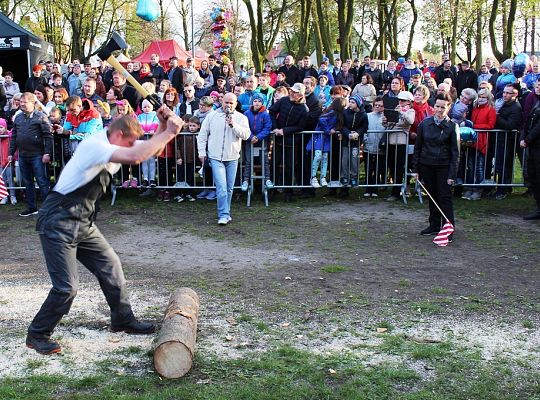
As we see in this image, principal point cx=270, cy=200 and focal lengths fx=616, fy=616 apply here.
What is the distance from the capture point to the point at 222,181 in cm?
945

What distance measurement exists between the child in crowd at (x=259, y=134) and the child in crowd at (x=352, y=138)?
1281 mm

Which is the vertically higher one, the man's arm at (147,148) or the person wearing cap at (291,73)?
the person wearing cap at (291,73)

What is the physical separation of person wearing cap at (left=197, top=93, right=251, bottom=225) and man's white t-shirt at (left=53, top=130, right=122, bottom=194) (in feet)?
15.4

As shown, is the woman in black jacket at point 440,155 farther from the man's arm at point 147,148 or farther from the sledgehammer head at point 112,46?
the man's arm at point 147,148

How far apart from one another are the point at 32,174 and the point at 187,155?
8.60 feet

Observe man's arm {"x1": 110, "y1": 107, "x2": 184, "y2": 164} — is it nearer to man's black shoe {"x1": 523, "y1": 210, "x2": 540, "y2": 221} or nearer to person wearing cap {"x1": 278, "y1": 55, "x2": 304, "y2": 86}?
man's black shoe {"x1": 523, "y1": 210, "x2": 540, "y2": 221}

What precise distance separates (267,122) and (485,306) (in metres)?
5.73

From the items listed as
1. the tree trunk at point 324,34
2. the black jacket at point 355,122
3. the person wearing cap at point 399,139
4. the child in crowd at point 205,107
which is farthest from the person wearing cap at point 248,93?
the tree trunk at point 324,34

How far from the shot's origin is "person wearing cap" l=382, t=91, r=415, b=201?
10.5m

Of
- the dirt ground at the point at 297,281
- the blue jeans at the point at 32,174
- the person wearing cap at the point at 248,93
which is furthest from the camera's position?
the person wearing cap at the point at 248,93

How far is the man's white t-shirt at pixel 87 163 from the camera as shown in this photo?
4512 millimetres

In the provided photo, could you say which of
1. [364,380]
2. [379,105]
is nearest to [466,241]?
[379,105]

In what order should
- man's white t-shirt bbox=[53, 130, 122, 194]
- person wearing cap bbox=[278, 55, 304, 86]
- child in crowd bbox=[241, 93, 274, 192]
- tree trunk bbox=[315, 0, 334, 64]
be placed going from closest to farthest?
man's white t-shirt bbox=[53, 130, 122, 194] → child in crowd bbox=[241, 93, 274, 192] → person wearing cap bbox=[278, 55, 304, 86] → tree trunk bbox=[315, 0, 334, 64]

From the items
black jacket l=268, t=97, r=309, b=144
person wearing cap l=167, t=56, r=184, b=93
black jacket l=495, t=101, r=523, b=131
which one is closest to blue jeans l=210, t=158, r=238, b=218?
black jacket l=268, t=97, r=309, b=144
